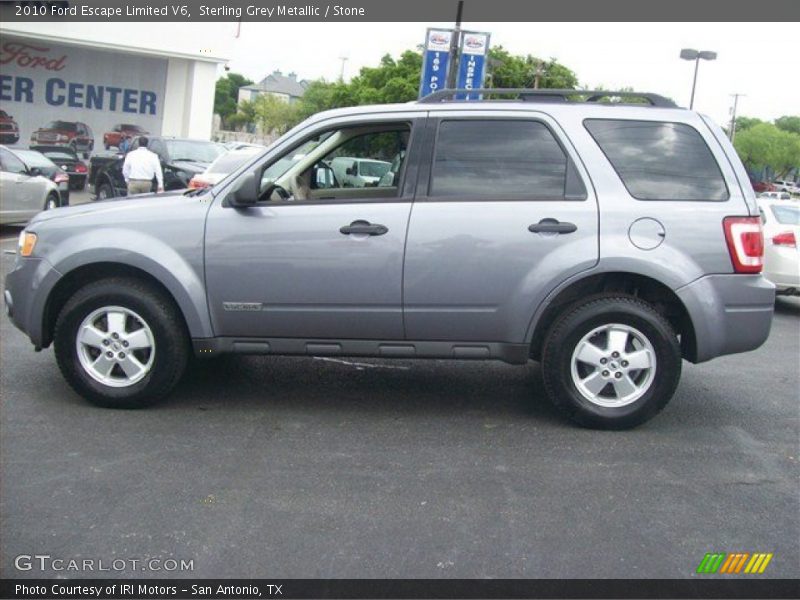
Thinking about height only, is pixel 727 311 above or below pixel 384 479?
above

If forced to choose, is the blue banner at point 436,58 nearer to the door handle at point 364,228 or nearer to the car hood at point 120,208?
the car hood at point 120,208

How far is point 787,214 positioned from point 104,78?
24427mm

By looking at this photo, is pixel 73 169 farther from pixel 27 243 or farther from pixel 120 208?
pixel 120 208

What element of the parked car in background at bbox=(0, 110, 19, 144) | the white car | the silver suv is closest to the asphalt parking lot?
→ the silver suv

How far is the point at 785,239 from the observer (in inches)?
451

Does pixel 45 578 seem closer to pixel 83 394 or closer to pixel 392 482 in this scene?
pixel 392 482

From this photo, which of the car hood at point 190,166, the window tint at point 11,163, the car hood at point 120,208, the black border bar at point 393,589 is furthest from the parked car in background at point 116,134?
the black border bar at point 393,589

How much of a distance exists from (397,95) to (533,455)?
32.4 meters

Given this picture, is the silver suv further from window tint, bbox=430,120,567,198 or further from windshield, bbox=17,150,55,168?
windshield, bbox=17,150,55,168

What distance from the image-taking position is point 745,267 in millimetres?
5492

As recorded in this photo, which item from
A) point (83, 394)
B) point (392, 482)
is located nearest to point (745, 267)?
point (392, 482)

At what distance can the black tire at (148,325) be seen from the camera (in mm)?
5617

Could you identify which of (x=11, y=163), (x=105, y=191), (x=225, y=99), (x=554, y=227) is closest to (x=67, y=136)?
(x=105, y=191)

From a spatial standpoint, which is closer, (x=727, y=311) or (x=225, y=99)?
(x=727, y=311)
